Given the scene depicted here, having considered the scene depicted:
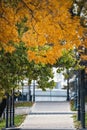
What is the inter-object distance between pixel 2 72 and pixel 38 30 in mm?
9111

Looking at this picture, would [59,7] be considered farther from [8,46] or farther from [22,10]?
[8,46]

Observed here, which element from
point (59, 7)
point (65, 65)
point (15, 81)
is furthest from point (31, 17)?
point (65, 65)

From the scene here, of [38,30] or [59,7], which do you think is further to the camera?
[38,30]

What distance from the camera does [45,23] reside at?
11211mm

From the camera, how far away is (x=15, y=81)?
74.8 ft

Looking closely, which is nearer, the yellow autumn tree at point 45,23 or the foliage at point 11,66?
the yellow autumn tree at point 45,23

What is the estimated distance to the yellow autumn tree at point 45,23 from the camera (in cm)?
1080

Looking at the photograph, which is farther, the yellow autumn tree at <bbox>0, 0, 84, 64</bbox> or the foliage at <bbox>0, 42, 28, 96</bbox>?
the foliage at <bbox>0, 42, 28, 96</bbox>

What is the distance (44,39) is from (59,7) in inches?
47.7

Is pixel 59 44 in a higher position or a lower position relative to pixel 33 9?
lower

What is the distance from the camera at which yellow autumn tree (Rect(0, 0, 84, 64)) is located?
35.4ft

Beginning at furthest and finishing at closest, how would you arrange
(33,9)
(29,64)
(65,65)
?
(65,65)
(29,64)
(33,9)

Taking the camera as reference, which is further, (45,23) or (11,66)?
(11,66)

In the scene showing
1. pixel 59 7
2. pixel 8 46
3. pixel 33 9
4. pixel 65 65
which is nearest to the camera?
pixel 59 7
